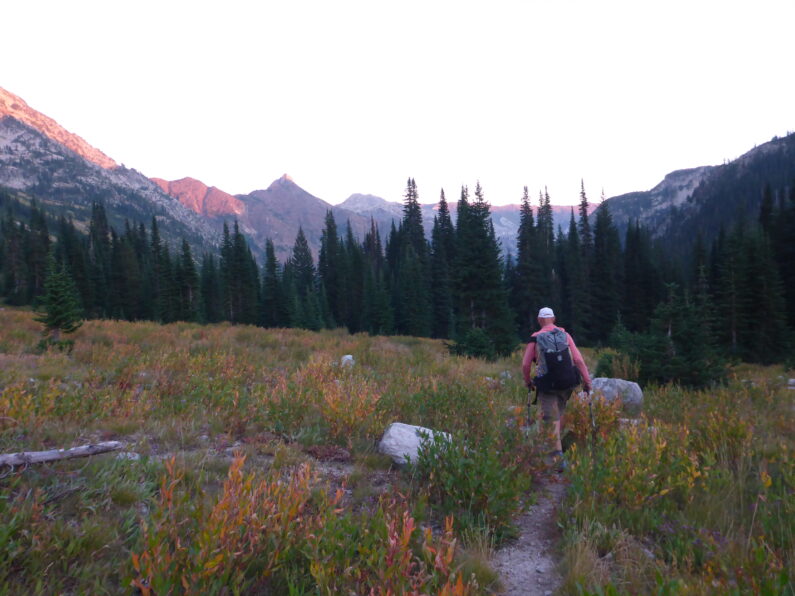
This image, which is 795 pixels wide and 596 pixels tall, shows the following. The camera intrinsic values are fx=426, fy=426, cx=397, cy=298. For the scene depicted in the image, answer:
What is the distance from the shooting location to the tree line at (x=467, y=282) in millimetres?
33562

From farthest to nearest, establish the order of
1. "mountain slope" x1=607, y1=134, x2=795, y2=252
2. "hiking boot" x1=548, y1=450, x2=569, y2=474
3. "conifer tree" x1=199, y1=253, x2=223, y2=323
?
"mountain slope" x1=607, y1=134, x2=795, y2=252
"conifer tree" x1=199, y1=253, x2=223, y2=323
"hiking boot" x1=548, y1=450, x2=569, y2=474

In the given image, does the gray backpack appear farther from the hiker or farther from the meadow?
the meadow

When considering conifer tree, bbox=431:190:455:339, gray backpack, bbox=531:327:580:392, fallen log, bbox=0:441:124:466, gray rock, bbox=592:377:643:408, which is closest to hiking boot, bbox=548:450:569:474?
gray backpack, bbox=531:327:580:392

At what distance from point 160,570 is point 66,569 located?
0.91m

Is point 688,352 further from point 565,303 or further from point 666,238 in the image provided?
point 666,238

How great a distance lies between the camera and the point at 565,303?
190ft

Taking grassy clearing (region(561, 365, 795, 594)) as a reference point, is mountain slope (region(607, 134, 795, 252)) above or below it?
above

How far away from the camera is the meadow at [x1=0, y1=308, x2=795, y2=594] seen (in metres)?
2.58

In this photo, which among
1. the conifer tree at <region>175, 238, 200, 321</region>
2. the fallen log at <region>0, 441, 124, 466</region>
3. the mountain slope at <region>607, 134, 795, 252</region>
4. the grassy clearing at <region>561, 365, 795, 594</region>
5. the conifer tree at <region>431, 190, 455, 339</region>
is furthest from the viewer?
the mountain slope at <region>607, 134, 795, 252</region>

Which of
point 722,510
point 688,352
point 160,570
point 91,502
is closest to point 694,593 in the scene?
point 722,510

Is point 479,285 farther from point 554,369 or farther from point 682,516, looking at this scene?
point 682,516

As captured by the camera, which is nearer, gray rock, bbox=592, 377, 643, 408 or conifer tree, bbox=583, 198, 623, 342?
gray rock, bbox=592, 377, 643, 408

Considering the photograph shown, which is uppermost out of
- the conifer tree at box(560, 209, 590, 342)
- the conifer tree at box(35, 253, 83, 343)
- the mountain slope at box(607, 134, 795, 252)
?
the mountain slope at box(607, 134, 795, 252)

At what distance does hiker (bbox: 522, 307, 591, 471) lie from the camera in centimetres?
566
